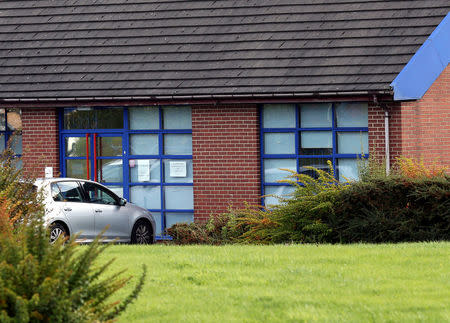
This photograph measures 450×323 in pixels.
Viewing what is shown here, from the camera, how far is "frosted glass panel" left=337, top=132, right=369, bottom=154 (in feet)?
60.5

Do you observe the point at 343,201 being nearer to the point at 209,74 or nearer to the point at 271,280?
the point at 271,280

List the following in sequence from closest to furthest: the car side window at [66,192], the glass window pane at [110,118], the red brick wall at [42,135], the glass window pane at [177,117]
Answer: the car side window at [66,192] < the glass window pane at [177,117] < the glass window pane at [110,118] < the red brick wall at [42,135]

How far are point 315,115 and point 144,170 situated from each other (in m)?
4.17

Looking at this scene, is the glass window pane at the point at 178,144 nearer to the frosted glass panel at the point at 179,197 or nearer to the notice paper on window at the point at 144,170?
the notice paper on window at the point at 144,170

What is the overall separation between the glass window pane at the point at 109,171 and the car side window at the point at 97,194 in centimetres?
181

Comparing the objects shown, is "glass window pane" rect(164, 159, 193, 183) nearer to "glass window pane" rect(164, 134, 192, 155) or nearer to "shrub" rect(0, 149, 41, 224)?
"glass window pane" rect(164, 134, 192, 155)

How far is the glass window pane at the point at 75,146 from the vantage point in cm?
2016

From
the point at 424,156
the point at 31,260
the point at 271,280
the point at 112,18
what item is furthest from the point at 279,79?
the point at 31,260

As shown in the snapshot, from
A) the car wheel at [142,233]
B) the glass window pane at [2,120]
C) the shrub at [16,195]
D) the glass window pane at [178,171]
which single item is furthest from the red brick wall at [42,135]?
the shrub at [16,195]

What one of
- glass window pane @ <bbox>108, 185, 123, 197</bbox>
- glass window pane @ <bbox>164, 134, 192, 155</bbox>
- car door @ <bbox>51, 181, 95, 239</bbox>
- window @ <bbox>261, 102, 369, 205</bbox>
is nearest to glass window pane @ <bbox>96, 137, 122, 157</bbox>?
glass window pane @ <bbox>108, 185, 123, 197</bbox>

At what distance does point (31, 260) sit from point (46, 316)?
16.3 inches

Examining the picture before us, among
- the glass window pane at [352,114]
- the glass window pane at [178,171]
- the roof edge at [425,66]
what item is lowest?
the glass window pane at [178,171]

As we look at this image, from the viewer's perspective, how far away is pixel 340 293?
8.80 meters

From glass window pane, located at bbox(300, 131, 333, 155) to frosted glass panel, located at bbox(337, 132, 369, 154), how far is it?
0.70 feet
